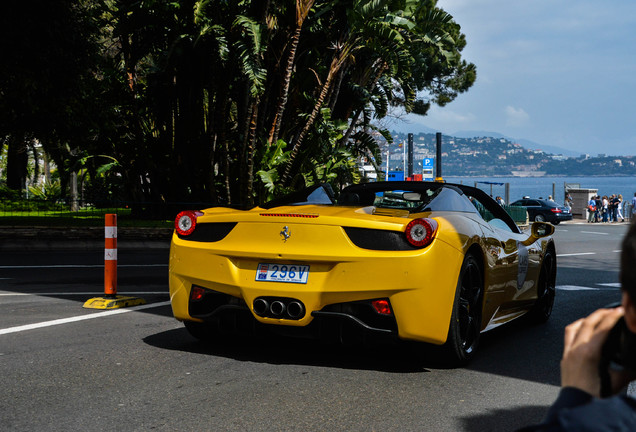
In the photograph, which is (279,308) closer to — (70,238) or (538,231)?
(538,231)

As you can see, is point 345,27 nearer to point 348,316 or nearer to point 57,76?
point 57,76

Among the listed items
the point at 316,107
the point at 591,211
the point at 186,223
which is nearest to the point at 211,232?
the point at 186,223

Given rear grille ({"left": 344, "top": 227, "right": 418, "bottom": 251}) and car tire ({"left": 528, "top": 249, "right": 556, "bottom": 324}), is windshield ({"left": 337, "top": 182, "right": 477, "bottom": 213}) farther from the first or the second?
car tire ({"left": 528, "top": 249, "right": 556, "bottom": 324})

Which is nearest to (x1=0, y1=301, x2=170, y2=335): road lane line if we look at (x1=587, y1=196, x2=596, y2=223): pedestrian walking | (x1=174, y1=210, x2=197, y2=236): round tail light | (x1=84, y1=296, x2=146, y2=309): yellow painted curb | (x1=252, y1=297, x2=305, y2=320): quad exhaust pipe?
(x1=84, y1=296, x2=146, y2=309): yellow painted curb

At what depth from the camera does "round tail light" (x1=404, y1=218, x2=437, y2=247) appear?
507 centimetres

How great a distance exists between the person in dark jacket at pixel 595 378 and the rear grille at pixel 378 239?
11.5ft

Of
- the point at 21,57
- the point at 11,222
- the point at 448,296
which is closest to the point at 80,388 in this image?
the point at 448,296

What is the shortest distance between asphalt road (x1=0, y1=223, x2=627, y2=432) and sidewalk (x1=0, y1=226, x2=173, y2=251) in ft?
34.0

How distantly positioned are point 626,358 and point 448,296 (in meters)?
3.75

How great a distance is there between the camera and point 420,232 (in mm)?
5086

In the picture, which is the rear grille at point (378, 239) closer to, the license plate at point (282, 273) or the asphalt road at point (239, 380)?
the license plate at point (282, 273)

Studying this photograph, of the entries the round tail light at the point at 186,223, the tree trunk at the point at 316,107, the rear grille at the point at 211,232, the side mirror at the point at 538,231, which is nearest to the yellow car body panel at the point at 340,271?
the rear grille at the point at 211,232

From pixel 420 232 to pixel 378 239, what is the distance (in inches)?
10.7

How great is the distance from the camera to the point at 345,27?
19969mm
